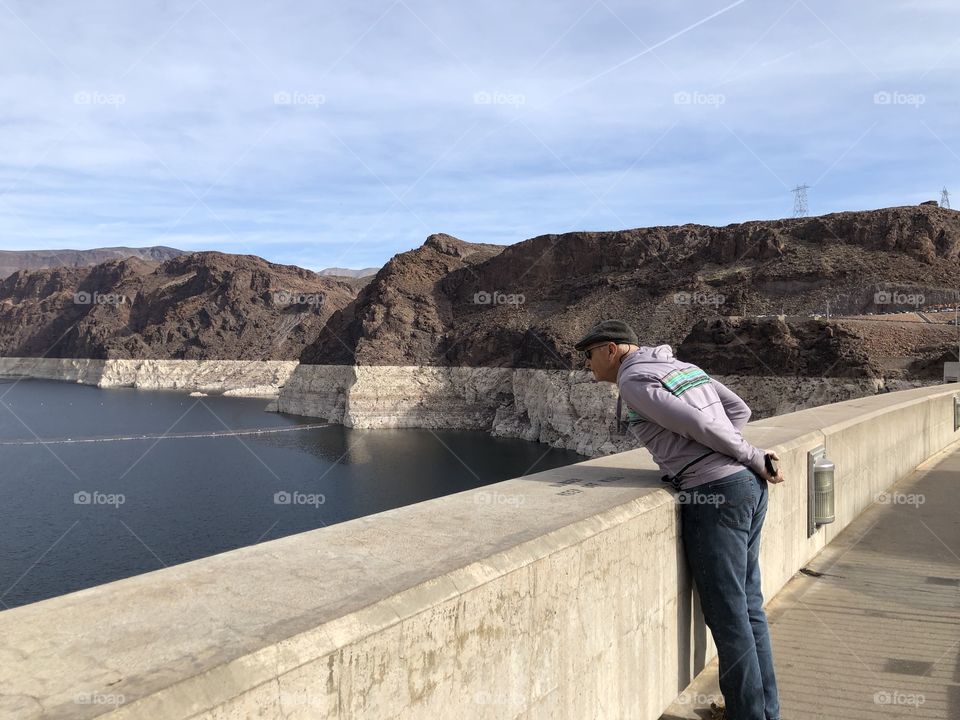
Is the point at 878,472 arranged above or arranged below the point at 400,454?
above

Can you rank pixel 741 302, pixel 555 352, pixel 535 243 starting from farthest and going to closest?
pixel 535 243 → pixel 555 352 → pixel 741 302

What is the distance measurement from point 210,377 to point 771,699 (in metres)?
145

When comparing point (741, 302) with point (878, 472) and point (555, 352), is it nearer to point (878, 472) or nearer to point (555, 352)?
point (555, 352)

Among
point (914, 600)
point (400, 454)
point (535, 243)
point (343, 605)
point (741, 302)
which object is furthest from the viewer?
point (535, 243)

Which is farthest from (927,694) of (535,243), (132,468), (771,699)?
(535,243)

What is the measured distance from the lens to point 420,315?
292ft

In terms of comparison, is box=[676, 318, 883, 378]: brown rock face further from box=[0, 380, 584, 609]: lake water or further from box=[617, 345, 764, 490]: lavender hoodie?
box=[617, 345, 764, 490]: lavender hoodie

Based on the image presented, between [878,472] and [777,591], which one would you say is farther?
[878,472]

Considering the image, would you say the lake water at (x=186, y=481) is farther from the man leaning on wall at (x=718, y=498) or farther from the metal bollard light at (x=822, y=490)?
the man leaning on wall at (x=718, y=498)

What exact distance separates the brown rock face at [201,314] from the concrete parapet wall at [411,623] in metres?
141

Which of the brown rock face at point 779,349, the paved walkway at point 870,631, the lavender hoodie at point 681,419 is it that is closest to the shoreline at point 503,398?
the brown rock face at point 779,349

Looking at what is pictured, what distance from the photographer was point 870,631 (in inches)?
186

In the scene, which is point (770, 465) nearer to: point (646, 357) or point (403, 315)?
point (646, 357)

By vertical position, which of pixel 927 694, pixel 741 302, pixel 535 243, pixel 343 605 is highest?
pixel 535 243
